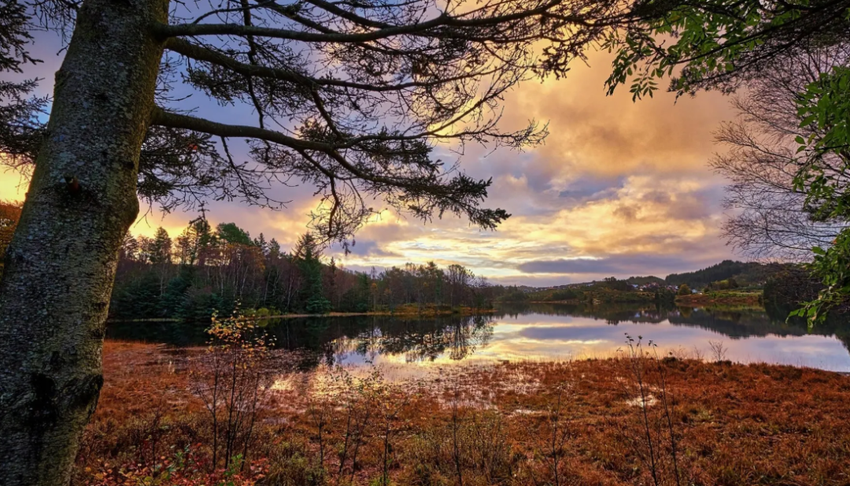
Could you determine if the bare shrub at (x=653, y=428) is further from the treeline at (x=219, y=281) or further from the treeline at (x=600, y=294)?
the treeline at (x=600, y=294)

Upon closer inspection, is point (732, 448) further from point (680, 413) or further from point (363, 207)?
point (363, 207)

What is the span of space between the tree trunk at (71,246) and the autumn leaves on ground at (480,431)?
1.72 m

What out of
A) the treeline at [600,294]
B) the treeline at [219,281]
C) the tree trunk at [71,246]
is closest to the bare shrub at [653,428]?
the tree trunk at [71,246]

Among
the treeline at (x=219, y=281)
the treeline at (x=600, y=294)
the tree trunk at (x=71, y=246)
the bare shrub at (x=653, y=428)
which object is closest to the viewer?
the tree trunk at (x=71, y=246)

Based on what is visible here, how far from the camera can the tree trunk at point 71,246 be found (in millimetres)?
1195

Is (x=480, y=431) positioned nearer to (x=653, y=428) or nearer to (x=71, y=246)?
(x=653, y=428)

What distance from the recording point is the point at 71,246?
1.32 m

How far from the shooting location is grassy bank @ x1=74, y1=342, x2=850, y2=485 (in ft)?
13.0

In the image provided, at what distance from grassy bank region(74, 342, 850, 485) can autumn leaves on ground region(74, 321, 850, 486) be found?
0.10ft

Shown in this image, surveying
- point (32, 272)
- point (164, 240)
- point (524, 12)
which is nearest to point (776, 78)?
point (524, 12)

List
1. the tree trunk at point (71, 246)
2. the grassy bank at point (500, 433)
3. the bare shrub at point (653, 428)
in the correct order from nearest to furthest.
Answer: the tree trunk at point (71, 246)
the bare shrub at point (653, 428)
the grassy bank at point (500, 433)

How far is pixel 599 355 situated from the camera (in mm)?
18594

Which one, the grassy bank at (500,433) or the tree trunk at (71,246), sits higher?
the tree trunk at (71,246)

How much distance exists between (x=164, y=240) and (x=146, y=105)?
52813mm
